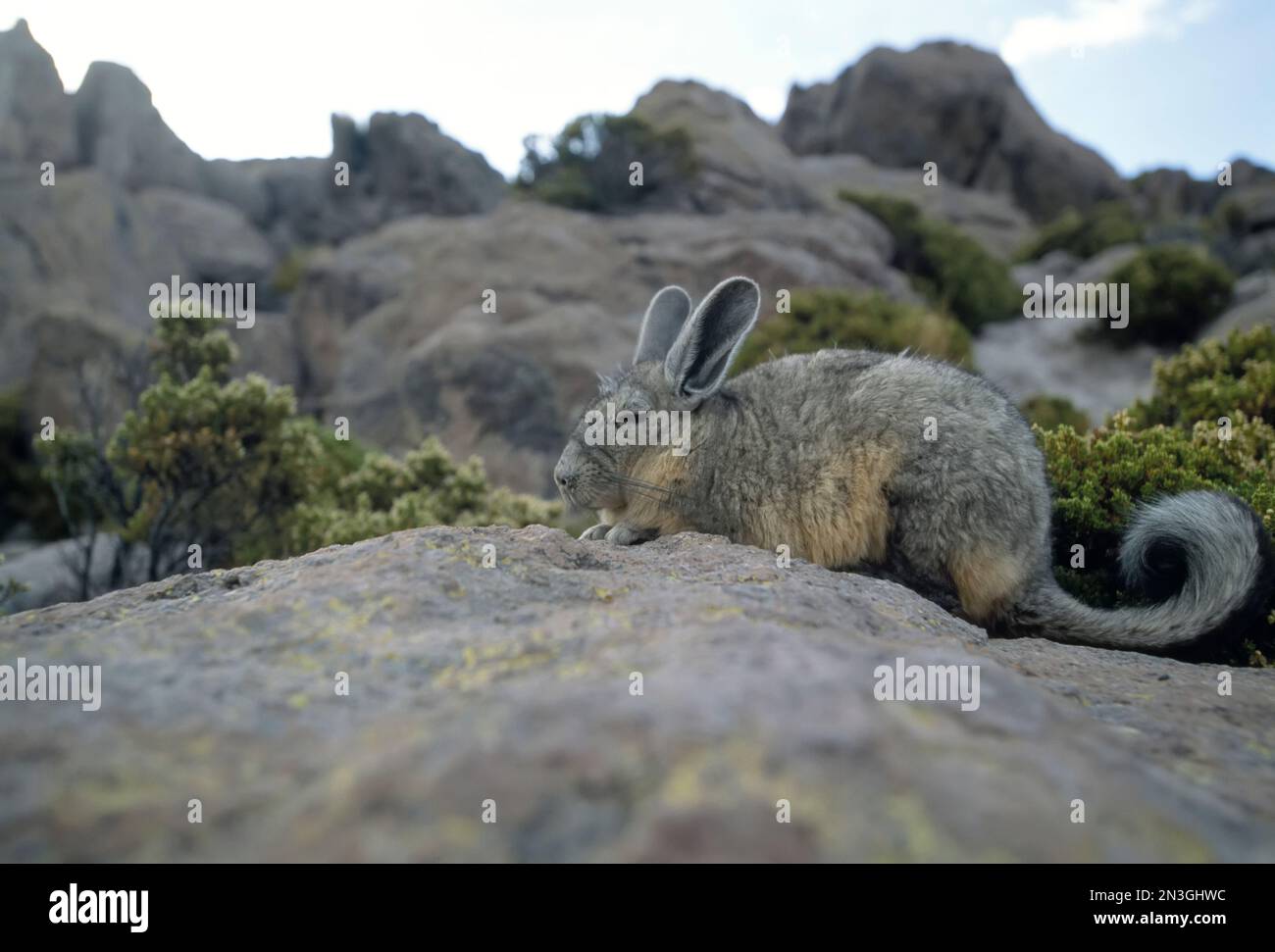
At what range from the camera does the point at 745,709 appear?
6.00 ft

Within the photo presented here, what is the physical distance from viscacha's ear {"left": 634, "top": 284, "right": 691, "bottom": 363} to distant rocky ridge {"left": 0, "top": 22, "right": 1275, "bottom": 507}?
21.6 ft

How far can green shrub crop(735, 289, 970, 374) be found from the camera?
14961 millimetres

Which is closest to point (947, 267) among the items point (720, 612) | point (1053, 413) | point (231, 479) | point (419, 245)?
point (1053, 413)

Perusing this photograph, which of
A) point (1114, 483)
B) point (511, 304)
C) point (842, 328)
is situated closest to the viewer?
point (1114, 483)

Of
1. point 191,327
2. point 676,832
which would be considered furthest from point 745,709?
point 191,327

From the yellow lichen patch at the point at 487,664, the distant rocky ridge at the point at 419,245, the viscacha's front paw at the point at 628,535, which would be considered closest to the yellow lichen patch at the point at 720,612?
the yellow lichen patch at the point at 487,664

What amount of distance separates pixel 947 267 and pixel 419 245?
48.7 feet

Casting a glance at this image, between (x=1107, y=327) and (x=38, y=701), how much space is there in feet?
76.7

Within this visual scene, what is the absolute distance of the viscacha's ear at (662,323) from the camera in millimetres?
5520

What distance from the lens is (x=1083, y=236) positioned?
112 feet

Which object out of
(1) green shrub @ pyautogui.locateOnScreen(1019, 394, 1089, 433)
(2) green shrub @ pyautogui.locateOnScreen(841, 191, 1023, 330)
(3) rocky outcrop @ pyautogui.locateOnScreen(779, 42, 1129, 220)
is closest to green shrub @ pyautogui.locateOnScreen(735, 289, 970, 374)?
(1) green shrub @ pyautogui.locateOnScreen(1019, 394, 1089, 433)

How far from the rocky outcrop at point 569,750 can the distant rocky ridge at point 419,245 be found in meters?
9.90

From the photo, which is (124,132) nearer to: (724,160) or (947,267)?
(724,160)

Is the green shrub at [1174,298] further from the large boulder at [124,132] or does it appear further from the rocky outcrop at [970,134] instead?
the large boulder at [124,132]
